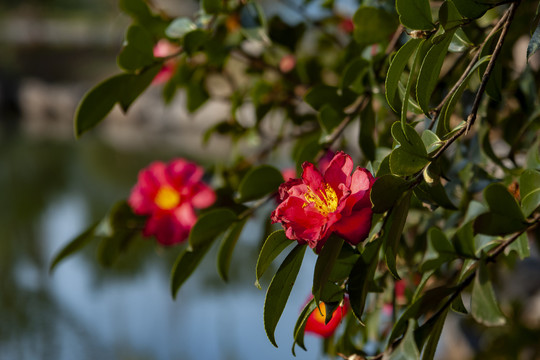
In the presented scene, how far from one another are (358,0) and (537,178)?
12.5 inches

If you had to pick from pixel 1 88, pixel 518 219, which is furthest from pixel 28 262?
pixel 1 88

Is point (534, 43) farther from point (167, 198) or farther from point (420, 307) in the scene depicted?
point (167, 198)

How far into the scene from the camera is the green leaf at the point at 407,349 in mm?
282

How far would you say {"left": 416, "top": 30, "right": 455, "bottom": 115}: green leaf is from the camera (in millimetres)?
280

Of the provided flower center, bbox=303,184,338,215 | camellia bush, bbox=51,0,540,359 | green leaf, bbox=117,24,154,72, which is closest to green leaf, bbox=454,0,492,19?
camellia bush, bbox=51,0,540,359

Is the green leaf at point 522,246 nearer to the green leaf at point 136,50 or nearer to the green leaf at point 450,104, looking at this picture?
the green leaf at point 450,104

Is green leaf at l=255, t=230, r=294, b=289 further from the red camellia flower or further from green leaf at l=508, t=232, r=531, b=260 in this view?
the red camellia flower

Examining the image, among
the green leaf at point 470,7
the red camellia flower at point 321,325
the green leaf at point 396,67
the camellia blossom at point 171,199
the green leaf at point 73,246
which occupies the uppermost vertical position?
the green leaf at point 470,7

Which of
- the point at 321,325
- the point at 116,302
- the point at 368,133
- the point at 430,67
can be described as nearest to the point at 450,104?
the point at 430,67

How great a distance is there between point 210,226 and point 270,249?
0.11 metres

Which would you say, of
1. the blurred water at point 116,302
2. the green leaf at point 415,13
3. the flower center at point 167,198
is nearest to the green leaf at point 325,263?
the green leaf at point 415,13

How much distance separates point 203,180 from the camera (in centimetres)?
62

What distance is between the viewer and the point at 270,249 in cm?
29

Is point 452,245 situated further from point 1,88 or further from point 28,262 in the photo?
point 1,88
